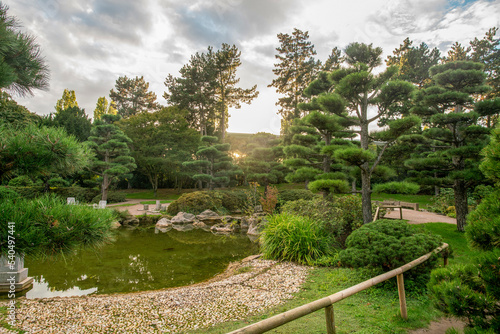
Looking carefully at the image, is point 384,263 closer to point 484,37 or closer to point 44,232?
point 44,232

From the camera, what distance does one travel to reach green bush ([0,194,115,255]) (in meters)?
1.39

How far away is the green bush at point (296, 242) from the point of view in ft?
16.7

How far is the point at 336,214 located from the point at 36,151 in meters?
6.19

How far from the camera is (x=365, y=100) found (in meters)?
6.84

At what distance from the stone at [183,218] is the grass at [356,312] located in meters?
8.06

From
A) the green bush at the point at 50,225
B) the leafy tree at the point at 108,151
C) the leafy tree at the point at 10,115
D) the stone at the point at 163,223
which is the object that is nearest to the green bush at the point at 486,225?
the green bush at the point at 50,225

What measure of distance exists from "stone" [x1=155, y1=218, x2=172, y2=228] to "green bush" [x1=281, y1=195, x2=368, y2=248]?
18.3 ft

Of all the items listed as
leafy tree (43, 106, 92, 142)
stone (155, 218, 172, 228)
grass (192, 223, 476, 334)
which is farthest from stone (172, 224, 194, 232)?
leafy tree (43, 106, 92, 142)

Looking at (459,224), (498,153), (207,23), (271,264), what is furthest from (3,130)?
(459,224)

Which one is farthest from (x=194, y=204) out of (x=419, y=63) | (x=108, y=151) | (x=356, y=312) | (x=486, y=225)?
(x=419, y=63)

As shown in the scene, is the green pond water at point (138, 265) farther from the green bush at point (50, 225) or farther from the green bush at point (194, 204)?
the green bush at point (194, 204)

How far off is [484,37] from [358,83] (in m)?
21.4

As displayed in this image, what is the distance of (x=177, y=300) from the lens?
11.1 feet

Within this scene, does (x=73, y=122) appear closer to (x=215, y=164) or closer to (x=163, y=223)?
(x=215, y=164)
